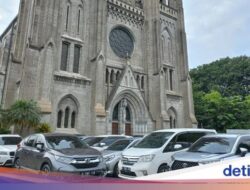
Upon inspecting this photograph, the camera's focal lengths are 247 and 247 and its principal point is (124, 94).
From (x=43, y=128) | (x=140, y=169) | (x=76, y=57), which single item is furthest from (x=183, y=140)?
(x=76, y=57)

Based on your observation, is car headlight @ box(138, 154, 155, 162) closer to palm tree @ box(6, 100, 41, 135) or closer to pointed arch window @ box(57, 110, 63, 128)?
palm tree @ box(6, 100, 41, 135)

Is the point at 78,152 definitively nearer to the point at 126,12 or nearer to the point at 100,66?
the point at 100,66

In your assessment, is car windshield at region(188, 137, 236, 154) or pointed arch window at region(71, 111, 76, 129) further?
pointed arch window at region(71, 111, 76, 129)

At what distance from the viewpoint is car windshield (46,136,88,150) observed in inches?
348

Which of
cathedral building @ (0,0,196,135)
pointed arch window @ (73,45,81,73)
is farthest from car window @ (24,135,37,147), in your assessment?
pointed arch window @ (73,45,81,73)

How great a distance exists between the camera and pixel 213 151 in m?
7.46

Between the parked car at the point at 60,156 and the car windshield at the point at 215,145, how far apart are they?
326 cm

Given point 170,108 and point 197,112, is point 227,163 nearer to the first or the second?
point 170,108

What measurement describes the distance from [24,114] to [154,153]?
47.1 ft

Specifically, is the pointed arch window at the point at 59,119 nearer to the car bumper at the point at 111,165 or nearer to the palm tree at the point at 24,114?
the palm tree at the point at 24,114

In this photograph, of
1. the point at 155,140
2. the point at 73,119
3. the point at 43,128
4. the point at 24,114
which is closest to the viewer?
the point at 155,140

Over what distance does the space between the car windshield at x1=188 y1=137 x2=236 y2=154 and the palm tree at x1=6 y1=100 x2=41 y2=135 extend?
15.5 meters

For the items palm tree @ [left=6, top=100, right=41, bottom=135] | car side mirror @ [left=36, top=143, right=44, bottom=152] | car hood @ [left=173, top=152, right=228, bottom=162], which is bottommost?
car hood @ [left=173, top=152, right=228, bottom=162]

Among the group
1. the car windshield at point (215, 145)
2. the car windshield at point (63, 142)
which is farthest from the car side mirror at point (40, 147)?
the car windshield at point (215, 145)
